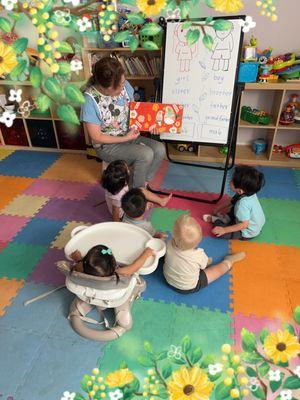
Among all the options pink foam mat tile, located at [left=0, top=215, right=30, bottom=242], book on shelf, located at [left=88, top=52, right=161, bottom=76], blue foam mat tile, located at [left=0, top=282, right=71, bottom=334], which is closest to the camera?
blue foam mat tile, located at [left=0, top=282, right=71, bottom=334]

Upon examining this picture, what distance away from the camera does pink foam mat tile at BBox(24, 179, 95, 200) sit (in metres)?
2.97

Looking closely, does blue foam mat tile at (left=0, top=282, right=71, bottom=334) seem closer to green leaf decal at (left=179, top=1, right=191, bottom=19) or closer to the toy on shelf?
green leaf decal at (left=179, top=1, right=191, bottom=19)

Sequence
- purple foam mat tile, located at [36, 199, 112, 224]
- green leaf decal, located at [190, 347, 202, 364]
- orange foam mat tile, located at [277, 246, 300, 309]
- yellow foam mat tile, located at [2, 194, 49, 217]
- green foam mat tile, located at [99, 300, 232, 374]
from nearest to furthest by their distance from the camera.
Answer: green leaf decal, located at [190, 347, 202, 364] < green foam mat tile, located at [99, 300, 232, 374] < orange foam mat tile, located at [277, 246, 300, 309] < purple foam mat tile, located at [36, 199, 112, 224] < yellow foam mat tile, located at [2, 194, 49, 217]

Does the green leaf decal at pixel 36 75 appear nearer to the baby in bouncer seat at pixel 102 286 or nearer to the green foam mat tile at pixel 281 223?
the baby in bouncer seat at pixel 102 286

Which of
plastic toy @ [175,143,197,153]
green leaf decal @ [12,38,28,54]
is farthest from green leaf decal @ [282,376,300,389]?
plastic toy @ [175,143,197,153]

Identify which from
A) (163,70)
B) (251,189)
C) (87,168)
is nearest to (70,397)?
(251,189)

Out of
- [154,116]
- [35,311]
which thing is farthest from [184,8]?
[35,311]

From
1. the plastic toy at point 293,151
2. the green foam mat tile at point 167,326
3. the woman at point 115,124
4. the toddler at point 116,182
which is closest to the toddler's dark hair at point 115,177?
the toddler at point 116,182

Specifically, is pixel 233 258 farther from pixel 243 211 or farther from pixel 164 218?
pixel 164 218

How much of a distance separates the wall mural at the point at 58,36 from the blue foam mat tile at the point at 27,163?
3.07m

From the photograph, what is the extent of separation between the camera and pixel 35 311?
1.90m

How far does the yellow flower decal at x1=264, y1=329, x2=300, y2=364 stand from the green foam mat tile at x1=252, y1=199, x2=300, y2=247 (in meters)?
2.00

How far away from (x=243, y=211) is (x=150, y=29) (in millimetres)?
1922

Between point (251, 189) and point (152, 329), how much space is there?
1119mm
